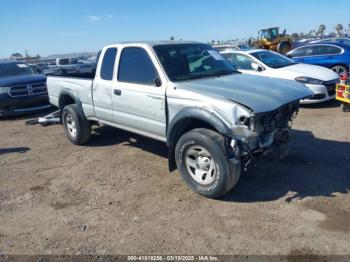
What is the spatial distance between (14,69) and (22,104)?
190cm

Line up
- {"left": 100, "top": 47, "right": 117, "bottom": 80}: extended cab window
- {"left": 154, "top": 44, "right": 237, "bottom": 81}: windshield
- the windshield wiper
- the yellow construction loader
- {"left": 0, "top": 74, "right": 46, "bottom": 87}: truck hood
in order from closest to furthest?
{"left": 154, "top": 44, "right": 237, "bottom": 81}: windshield
the windshield wiper
{"left": 100, "top": 47, "right": 117, "bottom": 80}: extended cab window
{"left": 0, "top": 74, "right": 46, "bottom": 87}: truck hood
the yellow construction loader

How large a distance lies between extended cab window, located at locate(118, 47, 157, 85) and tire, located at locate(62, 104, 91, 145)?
1.56m

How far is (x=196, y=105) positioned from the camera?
4367mm

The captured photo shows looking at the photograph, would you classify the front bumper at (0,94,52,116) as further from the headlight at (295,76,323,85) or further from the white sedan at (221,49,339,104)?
the headlight at (295,76,323,85)

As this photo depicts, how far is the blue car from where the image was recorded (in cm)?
1210

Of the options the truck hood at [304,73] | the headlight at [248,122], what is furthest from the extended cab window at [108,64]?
the truck hood at [304,73]

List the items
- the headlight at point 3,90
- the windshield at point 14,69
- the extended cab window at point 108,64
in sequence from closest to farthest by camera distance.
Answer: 1. the extended cab window at point 108,64
2. the headlight at point 3,90
3. the windshield at point 14,69

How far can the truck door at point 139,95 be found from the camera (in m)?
4.93

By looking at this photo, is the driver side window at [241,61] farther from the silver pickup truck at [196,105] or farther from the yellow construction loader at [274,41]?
the yellow construction loader at [274,41]

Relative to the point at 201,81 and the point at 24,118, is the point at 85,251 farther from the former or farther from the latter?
the point at 24,118

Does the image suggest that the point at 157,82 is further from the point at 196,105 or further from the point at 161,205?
the point at 161,205

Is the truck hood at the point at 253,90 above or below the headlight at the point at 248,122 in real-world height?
above

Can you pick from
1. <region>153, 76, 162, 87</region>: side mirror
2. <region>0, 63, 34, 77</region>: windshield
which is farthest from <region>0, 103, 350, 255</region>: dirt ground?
<region>0, 63, 34, 77</region>: windshield

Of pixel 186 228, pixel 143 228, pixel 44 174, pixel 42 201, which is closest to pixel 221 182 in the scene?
pixel 186 228
